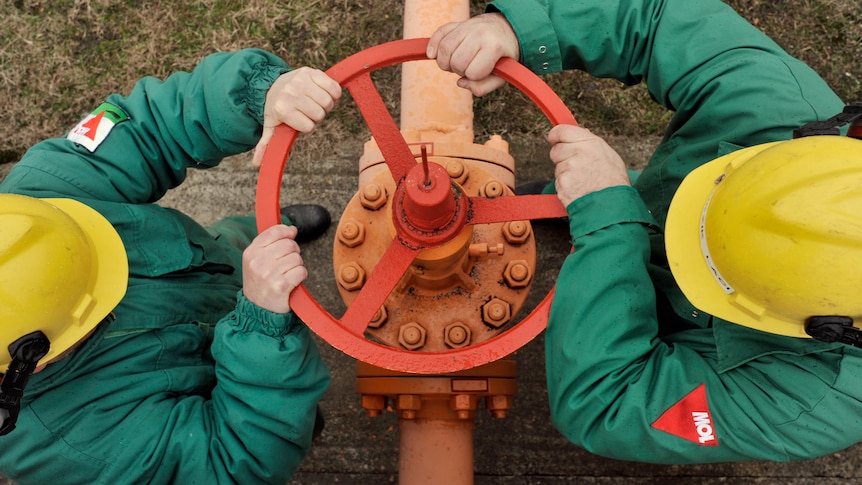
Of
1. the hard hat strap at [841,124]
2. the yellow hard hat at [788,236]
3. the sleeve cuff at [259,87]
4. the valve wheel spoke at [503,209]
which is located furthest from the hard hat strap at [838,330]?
the sleeve cuff at [259,87]

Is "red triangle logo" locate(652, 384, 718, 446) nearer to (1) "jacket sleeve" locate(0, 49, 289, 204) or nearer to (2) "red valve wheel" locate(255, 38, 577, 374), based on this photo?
(2) "red valve wheel" locate(255, 38, 577, 374)

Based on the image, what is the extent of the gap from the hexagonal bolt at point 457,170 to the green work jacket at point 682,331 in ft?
0.79

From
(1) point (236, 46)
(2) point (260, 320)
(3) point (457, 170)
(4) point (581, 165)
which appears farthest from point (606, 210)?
(1) point (236, 46)

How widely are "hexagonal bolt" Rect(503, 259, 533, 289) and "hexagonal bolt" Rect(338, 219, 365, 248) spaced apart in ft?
0.99

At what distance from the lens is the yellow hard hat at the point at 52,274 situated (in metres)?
0.95

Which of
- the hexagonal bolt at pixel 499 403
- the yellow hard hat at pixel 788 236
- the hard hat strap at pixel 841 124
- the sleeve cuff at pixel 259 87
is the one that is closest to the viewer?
the yellow hard hat at pixel 788 236

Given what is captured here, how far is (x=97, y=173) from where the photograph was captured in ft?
4.24

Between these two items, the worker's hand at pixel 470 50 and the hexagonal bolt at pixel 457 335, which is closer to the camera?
the worker's hand at pixel 470 50

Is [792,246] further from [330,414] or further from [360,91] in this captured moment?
[330,414]

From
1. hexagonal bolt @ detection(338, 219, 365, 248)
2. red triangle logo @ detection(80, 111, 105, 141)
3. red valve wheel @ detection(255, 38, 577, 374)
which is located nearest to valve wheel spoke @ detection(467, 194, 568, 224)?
red valve wheel @ detection(255, 38, 577, 374)

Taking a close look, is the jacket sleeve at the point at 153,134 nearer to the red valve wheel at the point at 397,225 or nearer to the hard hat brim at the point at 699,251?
the red valve wheel at the point at 397,225

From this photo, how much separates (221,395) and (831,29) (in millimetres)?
2202

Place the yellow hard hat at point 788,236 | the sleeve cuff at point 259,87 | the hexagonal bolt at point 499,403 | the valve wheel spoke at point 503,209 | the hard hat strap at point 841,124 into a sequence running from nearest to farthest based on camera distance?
the yellow hard hat at point 788,236, the hard hat strap at point 841,124, the valve wheel spoke at point 503,209, the sleeve cuff at point 259,87, the hexagonal bolt at point 499,403

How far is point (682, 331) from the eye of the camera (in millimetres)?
1259
